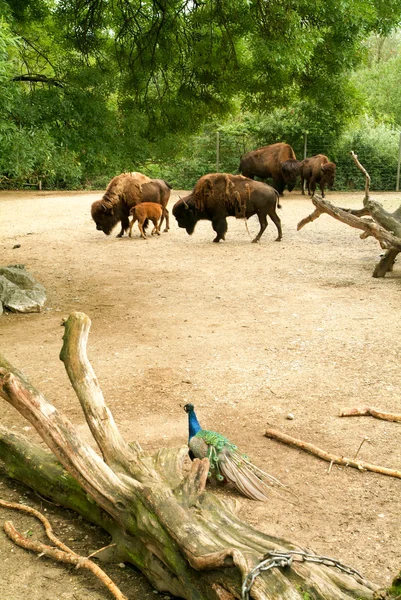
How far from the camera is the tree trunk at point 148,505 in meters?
2.80

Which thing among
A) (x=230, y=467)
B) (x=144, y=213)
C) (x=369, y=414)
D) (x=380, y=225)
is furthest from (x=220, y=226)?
(x=230, y=467)

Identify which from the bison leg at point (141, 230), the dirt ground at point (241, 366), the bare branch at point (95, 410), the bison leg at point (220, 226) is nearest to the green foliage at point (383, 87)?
the bison leg at point (220, 226)

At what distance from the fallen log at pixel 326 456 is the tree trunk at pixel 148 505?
2.58 ft

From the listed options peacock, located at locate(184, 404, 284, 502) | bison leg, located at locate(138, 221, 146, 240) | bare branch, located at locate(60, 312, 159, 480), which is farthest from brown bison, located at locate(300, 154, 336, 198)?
bare branch, located at locate(60, 312, 159, 480)

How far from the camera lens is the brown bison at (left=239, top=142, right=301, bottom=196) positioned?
75.4ft

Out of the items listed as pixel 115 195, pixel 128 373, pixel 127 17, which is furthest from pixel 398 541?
pixel 115 195

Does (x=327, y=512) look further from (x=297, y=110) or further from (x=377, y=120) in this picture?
(x=377, y=120)

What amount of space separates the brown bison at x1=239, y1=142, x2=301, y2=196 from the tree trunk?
19.3m

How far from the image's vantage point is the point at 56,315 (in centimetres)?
877

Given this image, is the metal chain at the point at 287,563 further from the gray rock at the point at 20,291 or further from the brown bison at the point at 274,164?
the brown bison at the point at 274,164

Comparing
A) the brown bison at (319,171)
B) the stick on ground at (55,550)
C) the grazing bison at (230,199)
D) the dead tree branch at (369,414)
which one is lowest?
the stick on ground at (55,550)

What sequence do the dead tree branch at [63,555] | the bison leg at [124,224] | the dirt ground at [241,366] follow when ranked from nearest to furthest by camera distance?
the dead tree branch at [63,555] → the dirt ground at [241,366] → the bison leg at [124,224]

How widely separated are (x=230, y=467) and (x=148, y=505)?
3.25 ft

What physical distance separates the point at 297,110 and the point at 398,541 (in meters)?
24.3
